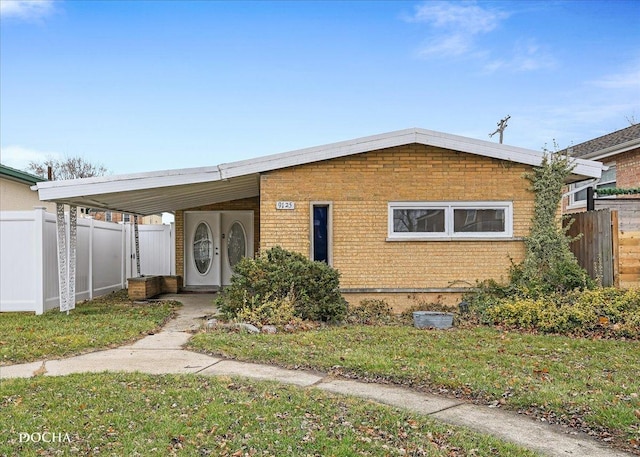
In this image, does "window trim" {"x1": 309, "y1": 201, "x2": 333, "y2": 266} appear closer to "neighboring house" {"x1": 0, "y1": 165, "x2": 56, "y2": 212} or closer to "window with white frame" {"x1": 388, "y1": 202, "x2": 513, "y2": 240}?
"window with white frame" {"x1": 388, "y1": 202, "x2": 513, "y2": 240}

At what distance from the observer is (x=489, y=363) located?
7199 mm

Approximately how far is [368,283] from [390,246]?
89 centimetres

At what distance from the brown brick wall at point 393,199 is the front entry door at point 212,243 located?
705 centimetres

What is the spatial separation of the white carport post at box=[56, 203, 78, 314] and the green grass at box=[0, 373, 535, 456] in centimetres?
589

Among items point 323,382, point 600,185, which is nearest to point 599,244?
point 600,185

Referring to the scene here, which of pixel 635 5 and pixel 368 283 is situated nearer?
pixel 368 283

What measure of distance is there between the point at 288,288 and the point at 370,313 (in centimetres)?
204

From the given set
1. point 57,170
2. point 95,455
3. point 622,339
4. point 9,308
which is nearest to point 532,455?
point 95,455

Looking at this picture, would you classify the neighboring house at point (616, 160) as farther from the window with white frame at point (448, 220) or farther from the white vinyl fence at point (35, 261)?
the white vinyl fence at point (35, 261)

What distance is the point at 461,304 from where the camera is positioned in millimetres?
11383

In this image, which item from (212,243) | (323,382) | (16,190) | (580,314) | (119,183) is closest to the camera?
(323,382)

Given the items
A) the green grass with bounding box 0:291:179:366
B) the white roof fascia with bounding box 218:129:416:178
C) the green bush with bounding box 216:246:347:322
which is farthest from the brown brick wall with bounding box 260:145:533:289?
the green grass with bounding box 0:291:179:366

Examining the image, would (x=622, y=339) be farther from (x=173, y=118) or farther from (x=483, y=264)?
(x=173, y=118)

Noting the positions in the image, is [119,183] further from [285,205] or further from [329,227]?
[329,227]
